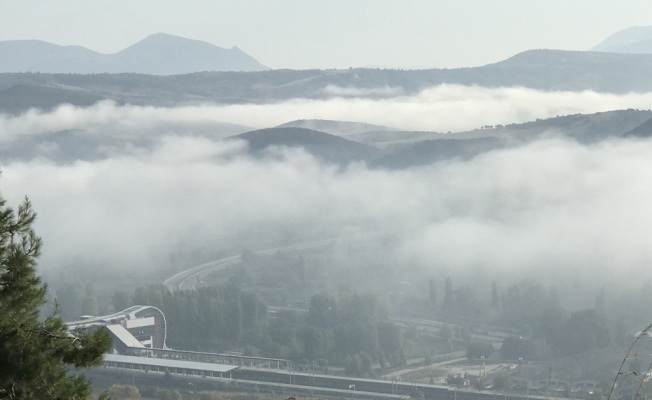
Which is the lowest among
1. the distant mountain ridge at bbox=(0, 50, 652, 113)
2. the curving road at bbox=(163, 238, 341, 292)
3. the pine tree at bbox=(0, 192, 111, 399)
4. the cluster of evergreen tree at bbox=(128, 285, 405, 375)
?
the curving road at bbox=(163, 238, 341, 292)

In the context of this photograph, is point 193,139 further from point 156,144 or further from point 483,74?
point 483,74

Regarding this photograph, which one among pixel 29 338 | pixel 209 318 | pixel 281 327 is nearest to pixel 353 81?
pixel 281 327

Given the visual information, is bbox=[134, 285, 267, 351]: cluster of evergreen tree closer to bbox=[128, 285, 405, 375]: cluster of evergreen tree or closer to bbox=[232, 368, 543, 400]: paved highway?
bbox=[128, 285, 405, 375]: cluster of evergreen tree

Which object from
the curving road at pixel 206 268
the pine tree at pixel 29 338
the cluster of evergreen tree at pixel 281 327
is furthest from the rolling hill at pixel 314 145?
the pine tree at pixel 29 338

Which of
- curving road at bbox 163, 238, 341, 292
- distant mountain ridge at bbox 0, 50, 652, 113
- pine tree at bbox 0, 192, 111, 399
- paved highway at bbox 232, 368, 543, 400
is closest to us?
pine tree at bbox 0, 192, 111, 399

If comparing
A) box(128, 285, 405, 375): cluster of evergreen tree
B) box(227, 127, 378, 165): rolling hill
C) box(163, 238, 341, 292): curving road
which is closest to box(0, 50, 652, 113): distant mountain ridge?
box(227, 127, 378, 165): rolling hill

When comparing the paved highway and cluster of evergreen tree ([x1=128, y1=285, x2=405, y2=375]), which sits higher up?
Answer: the paved highway

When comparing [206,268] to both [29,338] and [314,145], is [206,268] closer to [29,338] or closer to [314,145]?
[314,145]

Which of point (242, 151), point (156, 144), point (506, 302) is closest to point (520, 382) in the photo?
point (506, 302)

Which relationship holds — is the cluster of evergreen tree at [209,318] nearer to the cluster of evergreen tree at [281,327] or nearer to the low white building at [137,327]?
the cluster of evergreen tree at [281,327]
